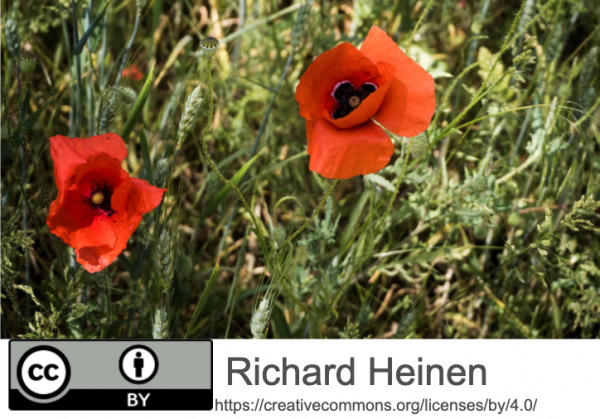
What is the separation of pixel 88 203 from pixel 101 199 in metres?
0.02

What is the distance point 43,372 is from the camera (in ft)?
3.09

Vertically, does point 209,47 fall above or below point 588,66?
below

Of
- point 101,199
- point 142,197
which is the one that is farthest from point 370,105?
point 101,199

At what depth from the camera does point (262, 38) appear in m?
1.71

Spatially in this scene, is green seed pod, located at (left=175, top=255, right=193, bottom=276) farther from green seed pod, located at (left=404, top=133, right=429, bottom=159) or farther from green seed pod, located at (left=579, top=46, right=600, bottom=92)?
green seed pod, located at (left=579, top=46, right=600, bottom=92)

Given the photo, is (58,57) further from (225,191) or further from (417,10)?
(417,10)

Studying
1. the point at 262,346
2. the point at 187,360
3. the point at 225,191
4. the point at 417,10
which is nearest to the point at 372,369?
the point at 262,346

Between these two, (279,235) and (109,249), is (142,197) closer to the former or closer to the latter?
(109,249)

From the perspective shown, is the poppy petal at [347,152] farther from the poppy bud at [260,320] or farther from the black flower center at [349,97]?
the poppy bud at [260,320]

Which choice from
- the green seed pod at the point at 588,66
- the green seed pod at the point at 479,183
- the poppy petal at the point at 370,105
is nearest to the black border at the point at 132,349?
the poppy petal at the point at 370,105

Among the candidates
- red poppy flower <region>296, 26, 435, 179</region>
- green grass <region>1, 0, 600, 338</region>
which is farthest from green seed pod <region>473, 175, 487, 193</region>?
red poppy flower <region>296, 26, 435, 179</region>

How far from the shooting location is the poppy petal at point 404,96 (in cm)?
85

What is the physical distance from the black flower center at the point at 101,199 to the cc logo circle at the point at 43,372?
10.6 inches

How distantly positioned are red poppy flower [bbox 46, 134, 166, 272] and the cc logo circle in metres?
0.20
